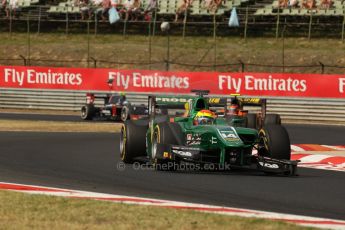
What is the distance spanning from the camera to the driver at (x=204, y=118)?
14641 mm

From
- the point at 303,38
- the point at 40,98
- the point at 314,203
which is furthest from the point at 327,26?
the point at 314,203

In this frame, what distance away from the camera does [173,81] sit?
114ft

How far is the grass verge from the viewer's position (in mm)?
25812

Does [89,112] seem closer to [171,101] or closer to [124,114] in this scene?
[124,114]

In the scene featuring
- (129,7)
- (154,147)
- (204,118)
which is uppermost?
(129,7)

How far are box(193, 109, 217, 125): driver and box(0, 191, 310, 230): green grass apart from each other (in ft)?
15.6

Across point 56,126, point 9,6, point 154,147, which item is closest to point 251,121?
point 154,147

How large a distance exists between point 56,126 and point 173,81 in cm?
844

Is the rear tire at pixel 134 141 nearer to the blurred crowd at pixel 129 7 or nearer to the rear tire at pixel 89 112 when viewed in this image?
the rear tire at pixel 89 112

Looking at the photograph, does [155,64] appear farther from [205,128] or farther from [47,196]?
[47,196]

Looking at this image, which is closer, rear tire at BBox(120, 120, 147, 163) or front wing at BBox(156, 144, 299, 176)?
front wing at BBox(156, 144, 299, 176)

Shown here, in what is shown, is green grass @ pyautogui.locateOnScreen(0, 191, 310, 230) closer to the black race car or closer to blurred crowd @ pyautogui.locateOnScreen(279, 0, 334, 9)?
the black race car

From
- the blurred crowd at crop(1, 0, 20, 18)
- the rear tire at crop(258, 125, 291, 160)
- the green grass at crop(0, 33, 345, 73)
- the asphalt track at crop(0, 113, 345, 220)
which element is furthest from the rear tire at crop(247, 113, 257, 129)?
the blurred crowd at crop(1, 0, 20, 18)

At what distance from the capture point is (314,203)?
10508 millimetres
